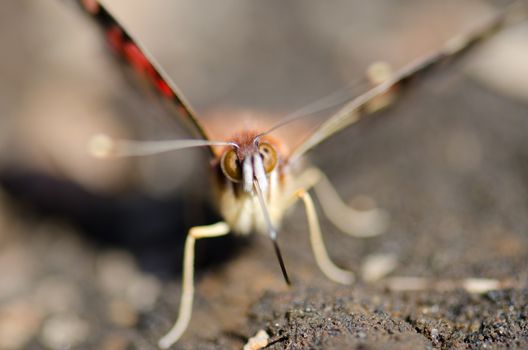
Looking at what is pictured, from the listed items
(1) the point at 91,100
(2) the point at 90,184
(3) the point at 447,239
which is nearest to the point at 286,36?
(1) the point at 91,100

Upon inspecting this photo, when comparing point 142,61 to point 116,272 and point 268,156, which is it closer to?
point 268,156

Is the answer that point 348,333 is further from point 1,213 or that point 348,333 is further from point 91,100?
point 91,100

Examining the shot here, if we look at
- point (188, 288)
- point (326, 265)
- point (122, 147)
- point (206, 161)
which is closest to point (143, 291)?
point (188, 288)

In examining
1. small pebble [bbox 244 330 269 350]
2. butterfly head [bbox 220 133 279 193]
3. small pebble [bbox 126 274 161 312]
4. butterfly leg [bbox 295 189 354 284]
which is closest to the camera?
small pebble [bbox 244 330 269 350]

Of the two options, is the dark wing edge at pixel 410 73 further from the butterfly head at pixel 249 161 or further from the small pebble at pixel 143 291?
the small pebble at pixel 143 291

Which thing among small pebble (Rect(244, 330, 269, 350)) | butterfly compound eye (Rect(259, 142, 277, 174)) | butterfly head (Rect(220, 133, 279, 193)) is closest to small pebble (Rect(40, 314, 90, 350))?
small pebble (Rect(244, 330, 269, 350))

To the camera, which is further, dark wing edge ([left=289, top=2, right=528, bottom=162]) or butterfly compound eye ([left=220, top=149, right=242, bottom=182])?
dark wing edge ([left=289, top=2, right=528, bottom=162])

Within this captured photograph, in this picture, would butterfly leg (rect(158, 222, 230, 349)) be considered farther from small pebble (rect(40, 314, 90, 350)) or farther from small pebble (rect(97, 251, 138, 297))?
small pebble (rect(97, 251, 138, 297))
